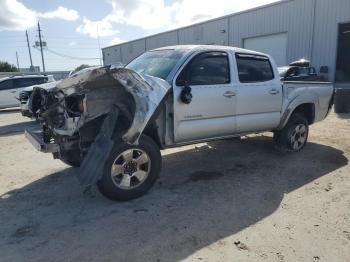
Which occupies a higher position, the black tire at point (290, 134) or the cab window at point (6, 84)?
the cab window at point (6, 84)

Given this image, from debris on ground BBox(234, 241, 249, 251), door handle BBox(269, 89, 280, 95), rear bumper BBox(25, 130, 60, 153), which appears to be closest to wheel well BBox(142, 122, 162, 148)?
rear bumper BBox(25, 130, 60, 153)

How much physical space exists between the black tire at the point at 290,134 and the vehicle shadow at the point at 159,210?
1.34 feet

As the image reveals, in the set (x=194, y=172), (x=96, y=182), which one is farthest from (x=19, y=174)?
(x=194, y=172)

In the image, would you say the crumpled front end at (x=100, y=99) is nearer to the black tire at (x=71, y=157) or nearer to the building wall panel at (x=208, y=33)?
the black tire at (x=71, y=157)

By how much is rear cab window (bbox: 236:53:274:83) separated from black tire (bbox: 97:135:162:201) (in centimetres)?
204

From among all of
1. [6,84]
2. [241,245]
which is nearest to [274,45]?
[6,84]

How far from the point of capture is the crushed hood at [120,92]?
4215mm

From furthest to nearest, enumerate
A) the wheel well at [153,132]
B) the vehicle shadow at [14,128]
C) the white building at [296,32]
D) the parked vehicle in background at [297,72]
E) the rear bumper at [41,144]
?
the white building at [296,32] < the parked vehicle in background at [297,72] < the vehicle shadow at [14,128] < the wheel well at [153,132] < the rear bumper at [41,144]

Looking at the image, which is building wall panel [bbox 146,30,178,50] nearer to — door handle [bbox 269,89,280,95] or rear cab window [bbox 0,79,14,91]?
rear cab window [bbox 0,79,14,91]

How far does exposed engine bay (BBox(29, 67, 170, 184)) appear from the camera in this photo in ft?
14.0

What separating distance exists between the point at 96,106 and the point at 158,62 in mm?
1367

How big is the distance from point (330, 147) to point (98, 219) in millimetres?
5302

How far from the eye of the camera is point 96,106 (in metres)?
4.56

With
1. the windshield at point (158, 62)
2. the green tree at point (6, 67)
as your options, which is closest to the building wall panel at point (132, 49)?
the green tree at point (6, 67)
